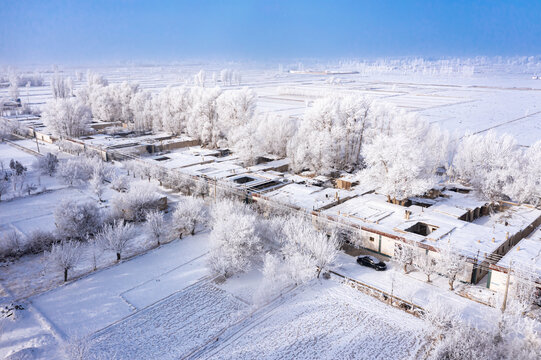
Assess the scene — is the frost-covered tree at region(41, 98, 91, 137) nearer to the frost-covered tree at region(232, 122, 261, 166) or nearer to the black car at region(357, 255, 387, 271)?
the frost-covered tree at region(232, 122, 261, 166)

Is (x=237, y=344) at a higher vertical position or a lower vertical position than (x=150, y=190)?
lower


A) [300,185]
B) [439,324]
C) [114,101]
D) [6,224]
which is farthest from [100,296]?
[114,101]

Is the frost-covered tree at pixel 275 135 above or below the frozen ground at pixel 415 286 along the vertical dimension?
above

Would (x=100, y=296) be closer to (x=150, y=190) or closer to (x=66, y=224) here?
(x=66, y=224)

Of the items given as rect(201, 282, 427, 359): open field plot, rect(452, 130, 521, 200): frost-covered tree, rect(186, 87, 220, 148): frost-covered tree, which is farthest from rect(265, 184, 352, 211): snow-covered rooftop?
rect(186, 87, 220, 148): frost-covered tree

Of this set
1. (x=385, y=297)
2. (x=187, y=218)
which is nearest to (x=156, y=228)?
(x=187, y=218)

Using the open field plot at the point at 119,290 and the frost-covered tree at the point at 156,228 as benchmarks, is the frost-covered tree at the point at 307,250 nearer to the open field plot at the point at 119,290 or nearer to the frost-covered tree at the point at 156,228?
the open field plot at the point at 119,290

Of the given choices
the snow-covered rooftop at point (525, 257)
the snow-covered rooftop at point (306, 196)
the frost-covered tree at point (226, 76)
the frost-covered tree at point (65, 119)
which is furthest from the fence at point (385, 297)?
the frost-covered tree at point (226, 76)
